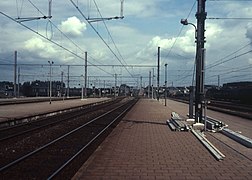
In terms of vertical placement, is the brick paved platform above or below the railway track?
above

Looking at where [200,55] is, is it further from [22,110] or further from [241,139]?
[22,110]

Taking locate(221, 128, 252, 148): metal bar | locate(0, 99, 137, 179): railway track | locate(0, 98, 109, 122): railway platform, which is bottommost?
locate(0, 99, 137, 179): railway track

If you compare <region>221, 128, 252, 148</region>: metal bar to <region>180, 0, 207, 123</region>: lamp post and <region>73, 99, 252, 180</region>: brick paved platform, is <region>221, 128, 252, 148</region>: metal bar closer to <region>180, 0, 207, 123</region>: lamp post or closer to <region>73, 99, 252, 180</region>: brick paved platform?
<region>73, 99, 252, 180</region>: brick paved platform

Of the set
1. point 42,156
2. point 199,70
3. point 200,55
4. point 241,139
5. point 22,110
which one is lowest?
point 42,156

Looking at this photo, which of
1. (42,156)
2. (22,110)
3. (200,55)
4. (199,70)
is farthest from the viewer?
(22,110)

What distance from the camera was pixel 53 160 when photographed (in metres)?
11.3

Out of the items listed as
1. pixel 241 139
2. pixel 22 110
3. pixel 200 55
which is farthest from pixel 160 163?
pixel 22 110

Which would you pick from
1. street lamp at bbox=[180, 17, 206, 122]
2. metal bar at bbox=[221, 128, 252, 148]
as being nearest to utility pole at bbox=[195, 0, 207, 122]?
street lamp at bbox=[180, 17, 206, 122]

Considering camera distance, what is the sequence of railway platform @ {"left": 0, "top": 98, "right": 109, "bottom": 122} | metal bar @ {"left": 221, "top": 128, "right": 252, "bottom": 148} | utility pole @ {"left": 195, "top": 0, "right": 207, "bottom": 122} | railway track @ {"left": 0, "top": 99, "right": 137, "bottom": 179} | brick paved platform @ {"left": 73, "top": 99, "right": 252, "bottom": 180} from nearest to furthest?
1. brick paved platform @ {"left": 73, "top": 99, "right": 252, "bottom": 180}
2. railway track @ {"left": 0, "top": 99, "right": 137, "bottom": 179}
3. metal bar @ {"left": 221, "top": 128, "right": 252, "bottom": 148}
4. utility pole @ {"left": 195, "top": 0, "right": 207, "bottom": 122}
5. railway platform @ {"left": 0, "top": 98, "right": 109, "bottom": 122}

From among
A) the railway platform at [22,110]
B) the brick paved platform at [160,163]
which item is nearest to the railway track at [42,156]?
the brick paved platform at [160,163]

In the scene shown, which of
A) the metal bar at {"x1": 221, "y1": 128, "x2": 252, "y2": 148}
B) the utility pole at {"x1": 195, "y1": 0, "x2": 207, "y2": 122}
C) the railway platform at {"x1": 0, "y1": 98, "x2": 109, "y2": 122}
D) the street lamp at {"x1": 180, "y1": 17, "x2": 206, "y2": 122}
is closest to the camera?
the metal bar at {"x1": 221, "y1": 128, "x2": 252, "y2": 148}

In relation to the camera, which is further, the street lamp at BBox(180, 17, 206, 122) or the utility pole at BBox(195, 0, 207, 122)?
the utility pole at BBox(195, 0, 207, 122)

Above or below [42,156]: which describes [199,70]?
above

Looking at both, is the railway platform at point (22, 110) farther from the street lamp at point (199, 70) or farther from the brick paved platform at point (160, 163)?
the brick paved platform at point (160, 163)
